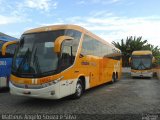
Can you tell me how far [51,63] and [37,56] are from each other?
2.18ft

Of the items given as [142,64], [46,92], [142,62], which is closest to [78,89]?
[46,92]

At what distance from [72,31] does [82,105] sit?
10.3 feet

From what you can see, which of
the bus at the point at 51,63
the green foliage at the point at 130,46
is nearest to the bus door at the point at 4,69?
the bus at the point at 51,63

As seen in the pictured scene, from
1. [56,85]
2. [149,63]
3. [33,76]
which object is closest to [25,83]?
[33,76]

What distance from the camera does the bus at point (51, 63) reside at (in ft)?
26.9

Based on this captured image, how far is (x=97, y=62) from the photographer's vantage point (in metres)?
13.1

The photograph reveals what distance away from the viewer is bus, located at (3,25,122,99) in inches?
322

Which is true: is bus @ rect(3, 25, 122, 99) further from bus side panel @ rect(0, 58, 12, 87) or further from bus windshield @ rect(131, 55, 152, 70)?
bus windshield @ rect(131, 55, 152, 70)

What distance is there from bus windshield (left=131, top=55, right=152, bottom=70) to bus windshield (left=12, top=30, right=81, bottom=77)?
52.8 feet

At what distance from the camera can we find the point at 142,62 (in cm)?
2422

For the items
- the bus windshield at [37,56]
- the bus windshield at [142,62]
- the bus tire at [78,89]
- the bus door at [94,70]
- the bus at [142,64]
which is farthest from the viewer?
the bus windshield at [142,62]

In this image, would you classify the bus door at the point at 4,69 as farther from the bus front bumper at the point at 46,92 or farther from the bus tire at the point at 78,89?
the bus tire at the point at 78,89

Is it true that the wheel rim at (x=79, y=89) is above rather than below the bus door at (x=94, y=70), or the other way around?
below

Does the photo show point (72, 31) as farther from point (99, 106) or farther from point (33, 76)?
point (99, 106)
